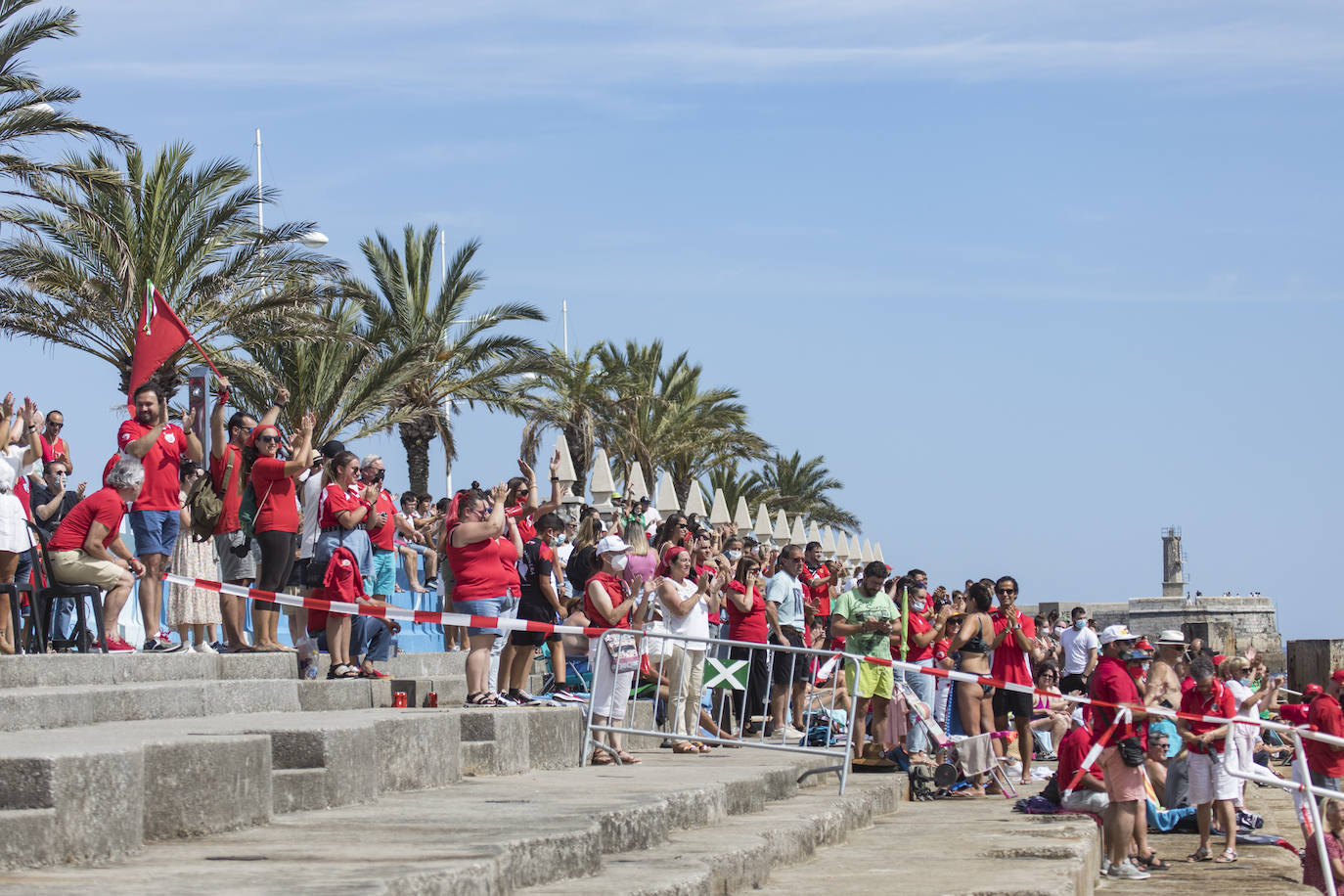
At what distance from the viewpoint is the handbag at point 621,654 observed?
9.61 m

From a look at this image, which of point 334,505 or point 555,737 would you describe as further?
point 334,505

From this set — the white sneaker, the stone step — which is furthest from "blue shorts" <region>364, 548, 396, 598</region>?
the white sneaker

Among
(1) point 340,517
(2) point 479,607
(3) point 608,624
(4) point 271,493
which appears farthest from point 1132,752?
(4) point 271,493

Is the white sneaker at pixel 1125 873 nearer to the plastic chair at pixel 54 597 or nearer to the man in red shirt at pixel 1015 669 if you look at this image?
the man in red shirt at pixel 1015 669

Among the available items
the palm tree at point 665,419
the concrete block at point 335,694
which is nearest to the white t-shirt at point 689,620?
the concrete block at point 335,694

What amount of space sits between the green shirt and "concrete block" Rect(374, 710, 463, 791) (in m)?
5.58

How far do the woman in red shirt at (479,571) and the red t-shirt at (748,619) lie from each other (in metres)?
3.43

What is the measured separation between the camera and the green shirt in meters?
Answer: 12.3

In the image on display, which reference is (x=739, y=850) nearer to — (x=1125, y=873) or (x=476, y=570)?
(x=476, y=570)

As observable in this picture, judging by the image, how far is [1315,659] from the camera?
42.1m

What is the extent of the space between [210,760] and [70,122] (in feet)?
44.0

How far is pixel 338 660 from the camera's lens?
31.7 feet

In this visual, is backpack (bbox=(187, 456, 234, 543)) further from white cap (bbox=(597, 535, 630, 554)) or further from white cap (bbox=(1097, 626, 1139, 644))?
white cap (bbox=(1097, 626, 1139, 644))

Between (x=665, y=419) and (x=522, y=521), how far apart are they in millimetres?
22344
